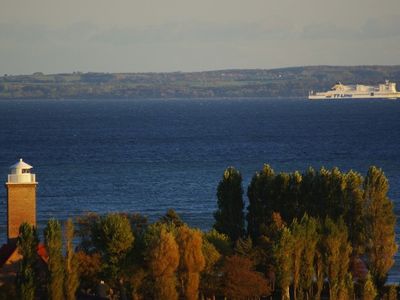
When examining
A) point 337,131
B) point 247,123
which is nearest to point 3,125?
point 247,123

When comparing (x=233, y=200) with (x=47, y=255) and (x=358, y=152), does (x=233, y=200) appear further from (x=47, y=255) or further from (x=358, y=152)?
(x=358, y=152)

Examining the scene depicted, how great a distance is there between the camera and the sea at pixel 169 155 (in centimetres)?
6344

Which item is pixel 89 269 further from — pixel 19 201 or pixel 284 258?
pixel 284 258

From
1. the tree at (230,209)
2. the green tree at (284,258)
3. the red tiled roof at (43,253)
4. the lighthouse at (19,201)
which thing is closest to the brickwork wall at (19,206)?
the lighthouse at (19,201)

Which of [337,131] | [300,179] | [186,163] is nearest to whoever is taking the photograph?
[300,179]

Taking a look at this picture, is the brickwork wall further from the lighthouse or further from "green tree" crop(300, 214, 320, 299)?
"green tree" crop(300, 214, 320, 299)

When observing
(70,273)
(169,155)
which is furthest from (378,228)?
(169,155)

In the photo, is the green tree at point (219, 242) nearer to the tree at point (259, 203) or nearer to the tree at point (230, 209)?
the tree at point (259, 203)

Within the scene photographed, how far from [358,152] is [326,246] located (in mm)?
65361

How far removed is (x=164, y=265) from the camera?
1278 inches

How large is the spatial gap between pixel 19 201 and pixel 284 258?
7.26 meters

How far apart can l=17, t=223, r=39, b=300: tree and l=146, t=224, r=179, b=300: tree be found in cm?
321

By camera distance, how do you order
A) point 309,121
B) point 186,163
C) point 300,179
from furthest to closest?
point 309,121
point 186,163
point 300,179

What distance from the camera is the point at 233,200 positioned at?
40.3 metres
